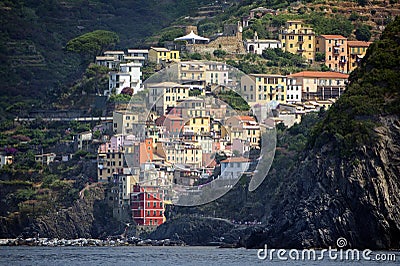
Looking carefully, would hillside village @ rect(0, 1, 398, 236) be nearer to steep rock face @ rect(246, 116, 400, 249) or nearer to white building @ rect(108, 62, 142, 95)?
white building @ rect(108, 62, 142, 95)

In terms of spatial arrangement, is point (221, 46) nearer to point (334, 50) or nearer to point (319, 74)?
point (334, 50)

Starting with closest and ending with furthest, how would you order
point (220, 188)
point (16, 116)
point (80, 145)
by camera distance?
point (220, 188) < point (80, 145) < point (16, 116)

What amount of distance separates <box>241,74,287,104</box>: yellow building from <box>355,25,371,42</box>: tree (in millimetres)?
10534

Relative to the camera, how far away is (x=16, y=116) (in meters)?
118

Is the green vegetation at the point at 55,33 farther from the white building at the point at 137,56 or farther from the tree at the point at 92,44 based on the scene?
the white building at the point at 137,56

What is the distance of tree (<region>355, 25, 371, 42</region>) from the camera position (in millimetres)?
121312

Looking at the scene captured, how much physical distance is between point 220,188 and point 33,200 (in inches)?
429

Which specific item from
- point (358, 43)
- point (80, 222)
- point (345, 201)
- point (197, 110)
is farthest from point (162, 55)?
point (345, 201)

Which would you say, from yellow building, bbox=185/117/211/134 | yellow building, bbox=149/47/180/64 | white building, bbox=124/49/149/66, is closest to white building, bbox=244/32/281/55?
yellow building, bbox=149/47/180/64

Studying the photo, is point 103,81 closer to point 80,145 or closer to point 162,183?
point 80,145

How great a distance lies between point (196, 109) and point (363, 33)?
60.4ft

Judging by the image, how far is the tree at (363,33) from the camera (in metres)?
121

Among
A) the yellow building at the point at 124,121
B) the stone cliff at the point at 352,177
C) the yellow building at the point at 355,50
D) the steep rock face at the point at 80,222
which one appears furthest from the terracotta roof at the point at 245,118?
the stone cliff at the point at 352,177

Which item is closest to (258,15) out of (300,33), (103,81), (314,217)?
(300,33)
